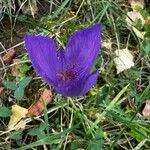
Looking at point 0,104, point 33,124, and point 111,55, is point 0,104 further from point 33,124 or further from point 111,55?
point 111,55

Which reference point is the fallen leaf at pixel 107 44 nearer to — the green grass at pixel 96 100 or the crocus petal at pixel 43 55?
the green grass at pixel 96 100

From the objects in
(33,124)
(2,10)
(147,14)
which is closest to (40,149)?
(33,124)

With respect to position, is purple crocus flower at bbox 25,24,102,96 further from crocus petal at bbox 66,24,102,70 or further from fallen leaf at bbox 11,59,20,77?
fallen leaf at bbox 11,59,20,77

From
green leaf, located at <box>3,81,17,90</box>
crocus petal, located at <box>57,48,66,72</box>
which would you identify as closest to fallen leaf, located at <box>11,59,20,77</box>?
green leaf, located at <box>3,81,17,90</box>

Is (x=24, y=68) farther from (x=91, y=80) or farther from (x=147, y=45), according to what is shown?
(x=91, y=80)

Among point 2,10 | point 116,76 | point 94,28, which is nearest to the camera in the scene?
point 94,28

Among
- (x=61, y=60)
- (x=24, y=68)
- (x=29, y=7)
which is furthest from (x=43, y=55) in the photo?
(x=29, y=7)
